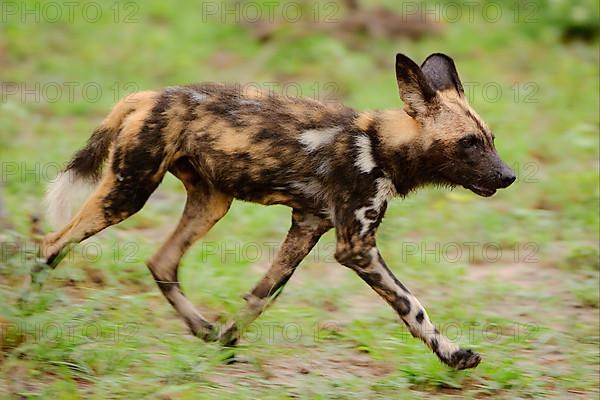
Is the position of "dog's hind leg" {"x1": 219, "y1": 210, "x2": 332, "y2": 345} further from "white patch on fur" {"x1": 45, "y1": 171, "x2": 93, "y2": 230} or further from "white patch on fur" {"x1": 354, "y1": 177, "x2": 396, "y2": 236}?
"white patch on fur" {"x1": 45, "y1": 171, "x2": 93, "y2": 230}

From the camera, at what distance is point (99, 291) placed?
4.81m

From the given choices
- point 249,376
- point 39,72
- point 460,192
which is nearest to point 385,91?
point 460,192

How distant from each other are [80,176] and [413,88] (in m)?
1.62

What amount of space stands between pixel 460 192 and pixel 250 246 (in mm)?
1854

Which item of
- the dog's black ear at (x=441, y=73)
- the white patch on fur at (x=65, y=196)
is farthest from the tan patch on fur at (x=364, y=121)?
the white patch on fur at (x=65, y=196)

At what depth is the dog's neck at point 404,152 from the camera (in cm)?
445

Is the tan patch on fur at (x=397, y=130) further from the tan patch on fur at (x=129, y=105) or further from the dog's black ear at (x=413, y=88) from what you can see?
the tan patch on fur at (x=129, y=105)

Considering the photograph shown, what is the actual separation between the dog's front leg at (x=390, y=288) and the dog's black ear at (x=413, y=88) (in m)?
0.55

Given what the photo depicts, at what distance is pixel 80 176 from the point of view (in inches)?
189

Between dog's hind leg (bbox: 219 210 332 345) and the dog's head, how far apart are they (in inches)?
23.7

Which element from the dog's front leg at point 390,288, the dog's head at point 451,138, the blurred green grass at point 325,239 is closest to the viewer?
the blurred green grass at point 325,239

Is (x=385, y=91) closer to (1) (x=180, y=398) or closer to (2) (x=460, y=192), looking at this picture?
(2) (x=460, y=192)

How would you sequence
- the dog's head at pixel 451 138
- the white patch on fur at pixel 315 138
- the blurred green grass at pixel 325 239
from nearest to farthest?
the blurred green grass at pixel 325 239 → the dog's head at pixel 451 138 → the white patch on fur at pixel 315 138

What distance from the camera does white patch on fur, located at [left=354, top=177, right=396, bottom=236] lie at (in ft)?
14.4
